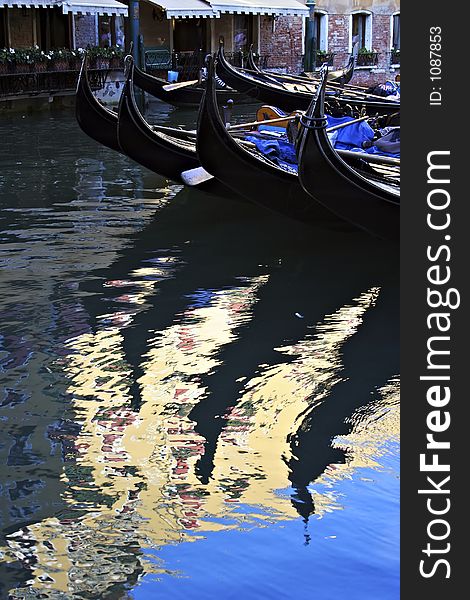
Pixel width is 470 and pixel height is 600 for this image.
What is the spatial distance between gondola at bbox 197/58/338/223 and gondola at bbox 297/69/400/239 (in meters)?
0.35

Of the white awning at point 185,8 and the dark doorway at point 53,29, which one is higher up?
the white awning at point 185,8

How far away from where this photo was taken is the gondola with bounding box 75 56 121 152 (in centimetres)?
578

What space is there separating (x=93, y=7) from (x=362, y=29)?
5500mm

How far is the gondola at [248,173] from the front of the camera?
173 inches

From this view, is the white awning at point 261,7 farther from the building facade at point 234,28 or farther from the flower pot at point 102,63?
the flower pot at point 102,63

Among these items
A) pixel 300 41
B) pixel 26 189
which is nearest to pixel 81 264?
pixel 26 189

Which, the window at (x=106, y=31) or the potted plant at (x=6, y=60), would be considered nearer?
the potted plant at (x=6, y=60)

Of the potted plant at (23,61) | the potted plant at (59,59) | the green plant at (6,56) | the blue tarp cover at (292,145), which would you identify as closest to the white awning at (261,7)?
the potted plant at (59,59)

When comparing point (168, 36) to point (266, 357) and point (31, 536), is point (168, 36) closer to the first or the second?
point (266, 357)

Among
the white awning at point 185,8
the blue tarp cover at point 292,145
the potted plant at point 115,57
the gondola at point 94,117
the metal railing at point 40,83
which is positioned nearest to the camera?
the blue tarp cover at point 292,145

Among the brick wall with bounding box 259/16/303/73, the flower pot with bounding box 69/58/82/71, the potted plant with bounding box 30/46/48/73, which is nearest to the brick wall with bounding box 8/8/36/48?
the flower pot with bounding box 69/58/82/71

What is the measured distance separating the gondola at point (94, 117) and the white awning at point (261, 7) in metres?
5.57

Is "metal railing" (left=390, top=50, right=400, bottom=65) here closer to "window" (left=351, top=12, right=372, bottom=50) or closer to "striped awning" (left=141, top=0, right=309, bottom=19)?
"window" (left=351, top=12, right=372, bottom=50)

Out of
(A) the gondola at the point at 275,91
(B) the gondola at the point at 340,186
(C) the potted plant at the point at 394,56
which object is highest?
(C) the potted plant at the point at 394,56
